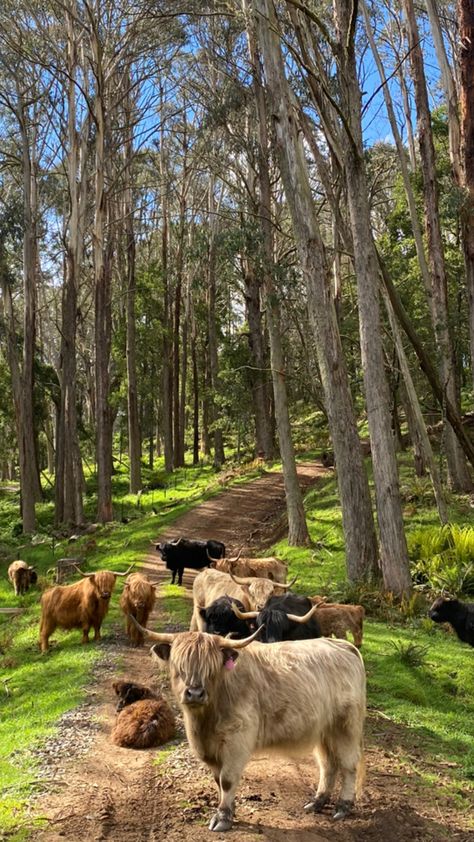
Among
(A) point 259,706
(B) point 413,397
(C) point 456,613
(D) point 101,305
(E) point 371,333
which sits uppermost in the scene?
(D) point 101,305

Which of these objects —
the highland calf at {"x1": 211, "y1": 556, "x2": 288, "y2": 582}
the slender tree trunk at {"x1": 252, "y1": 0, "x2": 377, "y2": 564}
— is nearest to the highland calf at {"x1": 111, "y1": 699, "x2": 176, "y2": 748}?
the highland calf at {"x1": 211, "y1": 556, "x2": 288, "y2": 582}

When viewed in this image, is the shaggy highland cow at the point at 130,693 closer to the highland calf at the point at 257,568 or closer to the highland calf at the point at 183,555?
the highland calf at the point at 257,568

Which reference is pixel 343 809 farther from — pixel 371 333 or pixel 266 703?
pixel 371 333

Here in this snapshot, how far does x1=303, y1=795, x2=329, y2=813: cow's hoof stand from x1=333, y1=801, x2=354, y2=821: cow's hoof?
0.13m

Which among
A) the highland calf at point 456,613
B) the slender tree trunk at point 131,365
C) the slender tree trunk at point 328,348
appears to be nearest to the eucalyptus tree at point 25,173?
the slender tree trunk at point 131,365

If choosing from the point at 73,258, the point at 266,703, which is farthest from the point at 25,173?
the point at 266,703

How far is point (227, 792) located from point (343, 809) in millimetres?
931

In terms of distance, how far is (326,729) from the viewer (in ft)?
17.0

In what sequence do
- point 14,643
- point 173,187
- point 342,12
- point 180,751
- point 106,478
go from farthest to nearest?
point 173,187, point 106,478, point 342,12, point 14,643, point 180,751

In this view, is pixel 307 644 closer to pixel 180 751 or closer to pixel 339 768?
pixel 339 768

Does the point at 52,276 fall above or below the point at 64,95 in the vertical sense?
below

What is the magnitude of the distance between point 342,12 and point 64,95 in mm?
14369

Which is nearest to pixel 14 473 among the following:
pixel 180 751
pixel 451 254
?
pixel 451 254

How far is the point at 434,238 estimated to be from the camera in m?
18.6
